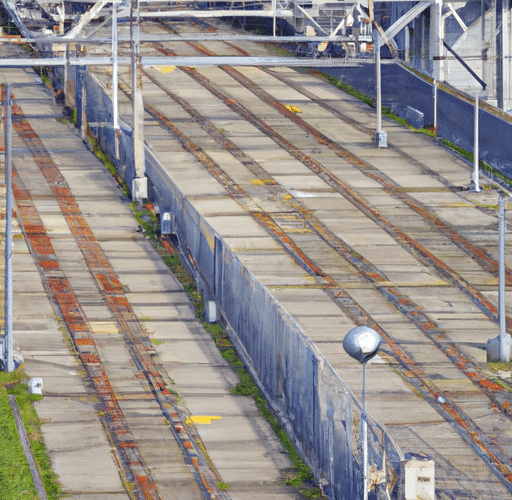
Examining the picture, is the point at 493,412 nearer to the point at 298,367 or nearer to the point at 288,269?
the point at 298,367

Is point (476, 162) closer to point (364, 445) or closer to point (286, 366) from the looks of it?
point (286, 366)

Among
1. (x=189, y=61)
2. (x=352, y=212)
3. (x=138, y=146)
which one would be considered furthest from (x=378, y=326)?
(x=189, y=61)

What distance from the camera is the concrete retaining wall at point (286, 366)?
65.8 feet

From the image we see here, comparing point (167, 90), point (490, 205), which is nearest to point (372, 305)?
point (490, 205)

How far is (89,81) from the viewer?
5009 centimetres

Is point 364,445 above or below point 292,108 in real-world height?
below

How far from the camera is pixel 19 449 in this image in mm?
23406

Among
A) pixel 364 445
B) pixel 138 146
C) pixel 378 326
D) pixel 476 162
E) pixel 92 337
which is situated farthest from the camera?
pixel 138 146

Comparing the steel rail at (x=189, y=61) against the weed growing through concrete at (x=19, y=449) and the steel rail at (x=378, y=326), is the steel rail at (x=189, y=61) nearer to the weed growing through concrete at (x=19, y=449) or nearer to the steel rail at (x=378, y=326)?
the steel rail at (x=378, y=326)

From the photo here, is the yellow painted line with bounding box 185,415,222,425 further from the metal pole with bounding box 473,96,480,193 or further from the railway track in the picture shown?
the metal pole with bounding box 473,96,480,193

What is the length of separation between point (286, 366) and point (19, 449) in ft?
18.5

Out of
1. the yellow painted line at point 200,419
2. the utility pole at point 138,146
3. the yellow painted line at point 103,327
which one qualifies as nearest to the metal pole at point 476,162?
the utility pole at point 138,146

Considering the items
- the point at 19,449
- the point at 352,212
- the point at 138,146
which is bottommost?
the point at 19,449

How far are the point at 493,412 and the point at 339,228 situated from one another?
45.3 feet
